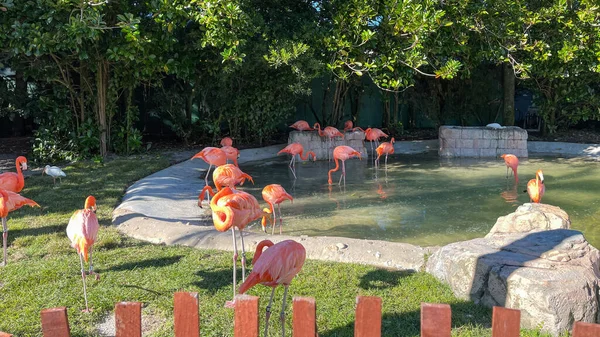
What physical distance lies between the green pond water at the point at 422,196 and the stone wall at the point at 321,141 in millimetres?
590

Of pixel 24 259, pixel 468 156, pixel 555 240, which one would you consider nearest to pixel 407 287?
pixel 555 240

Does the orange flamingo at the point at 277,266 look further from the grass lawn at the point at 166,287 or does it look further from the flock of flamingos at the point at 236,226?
the grass lawn at the point at 166,287

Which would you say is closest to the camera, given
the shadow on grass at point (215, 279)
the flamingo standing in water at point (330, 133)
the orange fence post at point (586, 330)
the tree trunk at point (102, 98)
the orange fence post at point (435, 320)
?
the orange fence post at point (586, 330)

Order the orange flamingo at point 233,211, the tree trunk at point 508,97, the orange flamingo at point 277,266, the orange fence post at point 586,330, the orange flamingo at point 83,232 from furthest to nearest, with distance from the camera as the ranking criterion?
the tree trunk at point 508,97, the orange flamingo at point 233,211, the orange flamingo at point 83,232, the orange flamingo at point 277,266, the orange fence post at point 586,330

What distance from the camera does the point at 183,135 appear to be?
12281 millimetres

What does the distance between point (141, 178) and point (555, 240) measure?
6.18 metres

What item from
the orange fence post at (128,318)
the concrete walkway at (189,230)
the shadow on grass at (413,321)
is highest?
the orange fence post at (128,318)

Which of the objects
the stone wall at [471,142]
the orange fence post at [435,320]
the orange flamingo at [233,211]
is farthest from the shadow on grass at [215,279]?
the stone wall at [471,142]

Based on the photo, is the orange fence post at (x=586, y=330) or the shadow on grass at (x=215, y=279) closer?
the orange fence post at (x=586, y=330)

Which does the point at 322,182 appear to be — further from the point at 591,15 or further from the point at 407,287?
the point at 591,15

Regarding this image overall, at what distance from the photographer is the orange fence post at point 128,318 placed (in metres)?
1.70

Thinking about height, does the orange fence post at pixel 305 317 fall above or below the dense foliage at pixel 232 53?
below

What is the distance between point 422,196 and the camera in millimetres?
7465

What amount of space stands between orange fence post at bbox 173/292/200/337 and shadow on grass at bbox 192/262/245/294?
6.39 ft
